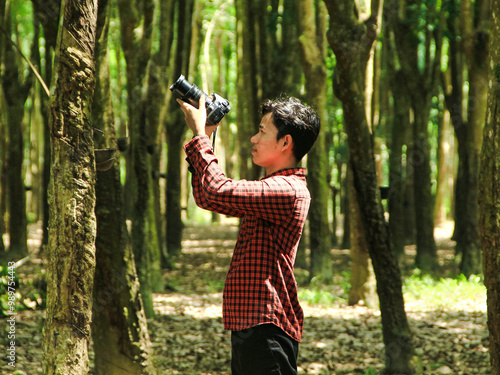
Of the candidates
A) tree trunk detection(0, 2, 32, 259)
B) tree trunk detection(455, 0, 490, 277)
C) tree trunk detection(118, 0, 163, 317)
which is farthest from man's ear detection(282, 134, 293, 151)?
tree trunk detection(0, 2, 32, 259)

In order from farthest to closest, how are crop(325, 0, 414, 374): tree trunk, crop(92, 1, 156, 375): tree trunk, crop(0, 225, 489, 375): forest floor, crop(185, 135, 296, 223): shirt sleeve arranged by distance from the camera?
1. crop(0, 225, 489, 375): forest floor
2. crop(325, 0, 414, 374): tree trunk
3. crop(92, 1, 156, 375): tree trunk
4. crop(185, 135, 296, 223): shirt sleeve

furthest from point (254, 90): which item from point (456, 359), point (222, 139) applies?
point (222, 139)

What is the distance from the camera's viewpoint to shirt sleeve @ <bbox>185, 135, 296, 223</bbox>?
2518mm

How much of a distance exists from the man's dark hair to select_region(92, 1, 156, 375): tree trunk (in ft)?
7.32

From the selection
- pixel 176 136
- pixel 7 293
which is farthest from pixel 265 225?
pixel 176 136

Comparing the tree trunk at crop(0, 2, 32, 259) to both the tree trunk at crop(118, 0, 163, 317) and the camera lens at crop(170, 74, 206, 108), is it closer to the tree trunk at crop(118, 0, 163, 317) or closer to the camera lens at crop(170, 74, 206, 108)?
the tree trunk at crop(118, 0, 163, 317)

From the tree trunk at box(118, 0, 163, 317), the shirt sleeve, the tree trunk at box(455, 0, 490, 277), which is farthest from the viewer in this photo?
the tree trunk at box(455, 0, 490, 277)

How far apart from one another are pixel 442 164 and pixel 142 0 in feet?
45.3

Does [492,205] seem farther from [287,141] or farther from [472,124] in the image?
[472,124]

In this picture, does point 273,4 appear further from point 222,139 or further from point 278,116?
point 222,139

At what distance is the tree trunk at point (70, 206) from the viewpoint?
114 inches

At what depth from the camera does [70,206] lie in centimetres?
291

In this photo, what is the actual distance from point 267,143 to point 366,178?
10.4 feet

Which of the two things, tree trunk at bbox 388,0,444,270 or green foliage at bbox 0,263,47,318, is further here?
tree trunk at bbox 388,0,444,270
